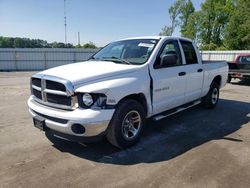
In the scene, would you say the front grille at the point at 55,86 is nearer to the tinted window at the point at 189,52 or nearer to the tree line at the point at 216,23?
the tinted window at the point at 189,52

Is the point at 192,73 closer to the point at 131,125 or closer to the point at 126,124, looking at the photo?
the point at 131,125

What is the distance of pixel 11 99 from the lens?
8.78 m

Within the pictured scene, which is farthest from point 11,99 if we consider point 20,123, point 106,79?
point 106,79

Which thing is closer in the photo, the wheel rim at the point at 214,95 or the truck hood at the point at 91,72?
the truck hood at the point at 91,72

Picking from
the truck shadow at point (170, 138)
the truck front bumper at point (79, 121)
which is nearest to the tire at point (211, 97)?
the truck shadow at point (170, 138)

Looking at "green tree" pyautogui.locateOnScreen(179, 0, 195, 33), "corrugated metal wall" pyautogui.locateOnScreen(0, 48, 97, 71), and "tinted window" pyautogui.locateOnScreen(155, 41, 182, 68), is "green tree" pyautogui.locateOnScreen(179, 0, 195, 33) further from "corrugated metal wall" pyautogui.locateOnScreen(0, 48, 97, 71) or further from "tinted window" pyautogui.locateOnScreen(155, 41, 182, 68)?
"tinted window" pyautogui.locateOnScreen(155, 41, 182, 68)

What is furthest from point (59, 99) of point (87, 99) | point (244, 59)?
point (244, 59)

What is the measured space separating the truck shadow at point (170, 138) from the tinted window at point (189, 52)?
1.48m

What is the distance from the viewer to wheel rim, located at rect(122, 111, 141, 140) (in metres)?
4.11

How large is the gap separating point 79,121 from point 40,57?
1002 inches

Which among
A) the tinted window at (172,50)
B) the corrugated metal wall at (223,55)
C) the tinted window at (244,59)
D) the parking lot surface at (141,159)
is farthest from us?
the corrugated metal wall at (223,55)

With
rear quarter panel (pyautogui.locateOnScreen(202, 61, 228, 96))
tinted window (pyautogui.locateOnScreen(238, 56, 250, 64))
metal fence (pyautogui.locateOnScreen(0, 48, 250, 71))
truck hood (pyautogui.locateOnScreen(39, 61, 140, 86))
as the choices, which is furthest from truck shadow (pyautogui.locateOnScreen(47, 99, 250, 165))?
metal fence (pyautogui.locateOnScreen(0, 48, 250, 71))

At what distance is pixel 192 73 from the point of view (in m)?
5.66

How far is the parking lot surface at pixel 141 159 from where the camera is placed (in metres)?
3.25
